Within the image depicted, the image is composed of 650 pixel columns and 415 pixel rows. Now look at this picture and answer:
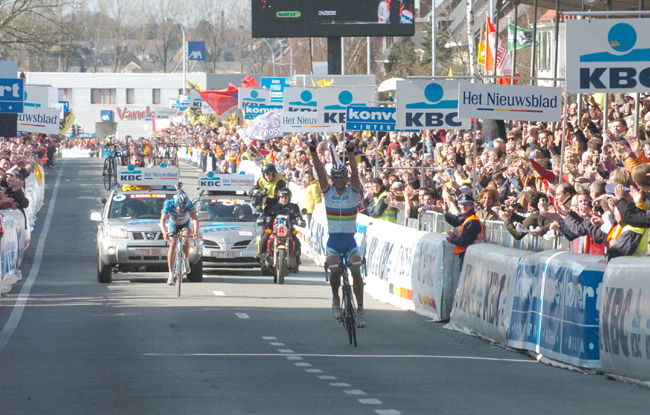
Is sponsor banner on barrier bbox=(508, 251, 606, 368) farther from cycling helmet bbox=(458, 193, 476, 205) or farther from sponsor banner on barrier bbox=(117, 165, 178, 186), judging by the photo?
sponsor banner on barrier bbox=(117, 165, 178, 186)

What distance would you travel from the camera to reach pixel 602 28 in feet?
41.1

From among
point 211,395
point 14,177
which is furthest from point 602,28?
point 14,177

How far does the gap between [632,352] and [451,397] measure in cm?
180

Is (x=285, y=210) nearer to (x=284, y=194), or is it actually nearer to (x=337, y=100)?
(x=284, y=194)

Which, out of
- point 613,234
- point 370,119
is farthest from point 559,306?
point 370,119

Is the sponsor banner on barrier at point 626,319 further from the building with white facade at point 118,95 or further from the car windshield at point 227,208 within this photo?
the building with white facade at point 118,95

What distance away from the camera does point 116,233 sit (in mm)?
18891

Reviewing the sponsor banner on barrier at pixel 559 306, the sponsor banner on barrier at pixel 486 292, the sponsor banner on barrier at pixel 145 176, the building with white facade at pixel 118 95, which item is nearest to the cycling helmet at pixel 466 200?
the sponsor banner on barrier at pixel 486 292

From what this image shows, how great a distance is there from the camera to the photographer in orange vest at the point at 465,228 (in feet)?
44.5

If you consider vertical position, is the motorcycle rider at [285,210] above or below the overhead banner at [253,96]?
below

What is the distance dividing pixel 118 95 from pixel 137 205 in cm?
10688

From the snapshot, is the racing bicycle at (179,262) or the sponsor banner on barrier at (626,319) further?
the racing bicycle at (179,262)

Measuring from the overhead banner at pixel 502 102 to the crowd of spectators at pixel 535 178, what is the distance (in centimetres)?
84

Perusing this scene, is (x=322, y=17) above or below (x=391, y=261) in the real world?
above
